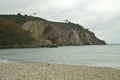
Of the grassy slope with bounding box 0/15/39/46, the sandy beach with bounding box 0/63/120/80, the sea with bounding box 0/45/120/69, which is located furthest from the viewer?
the grassy slope with bounding box 0/15/39/46

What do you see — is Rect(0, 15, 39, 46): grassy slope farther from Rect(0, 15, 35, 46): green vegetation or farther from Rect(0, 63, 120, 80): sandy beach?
Rect(0, 63, 120, 80): sandy beach

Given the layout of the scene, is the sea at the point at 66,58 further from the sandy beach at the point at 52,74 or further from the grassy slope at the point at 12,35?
the grassy slope at the point at 12,35

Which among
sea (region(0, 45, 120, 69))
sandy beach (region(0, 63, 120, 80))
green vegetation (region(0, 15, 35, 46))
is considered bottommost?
sea (region(0, 45, 120, 69))

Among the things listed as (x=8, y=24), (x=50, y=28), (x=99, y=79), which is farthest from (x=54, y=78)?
(x=50, y=28)

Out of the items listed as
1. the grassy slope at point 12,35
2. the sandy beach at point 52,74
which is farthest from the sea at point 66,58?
the grassy slope at point 12,35

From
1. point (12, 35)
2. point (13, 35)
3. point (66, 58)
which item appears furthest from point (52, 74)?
point (13, 35)

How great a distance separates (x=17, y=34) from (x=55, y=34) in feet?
117

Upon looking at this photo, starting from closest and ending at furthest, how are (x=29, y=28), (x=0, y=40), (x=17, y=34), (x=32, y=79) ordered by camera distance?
1. (x=32, y=79)
2. (x=0, y=40)
3. (x=17, y=34)
4. (x=29, y=28)

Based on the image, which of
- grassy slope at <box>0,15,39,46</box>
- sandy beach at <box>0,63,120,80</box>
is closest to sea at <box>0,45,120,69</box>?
sandy beach at <box>0,63,120,80</box>

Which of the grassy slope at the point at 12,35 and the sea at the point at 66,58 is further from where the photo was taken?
the grassy slope at the point at 12,35

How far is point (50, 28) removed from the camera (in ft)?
582

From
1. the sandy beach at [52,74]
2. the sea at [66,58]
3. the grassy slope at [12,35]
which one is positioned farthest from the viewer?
the grassy slope at [12,35]

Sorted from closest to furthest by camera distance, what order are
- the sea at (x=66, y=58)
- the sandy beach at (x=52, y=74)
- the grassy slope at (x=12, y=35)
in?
1. the sandy beach at (x=52, y=74)
2. the sea at (x=66, y=58)
3. the grassy slope at (x=12, y=35)

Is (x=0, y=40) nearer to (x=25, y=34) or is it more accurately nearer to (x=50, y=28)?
(x=25, y=34)
